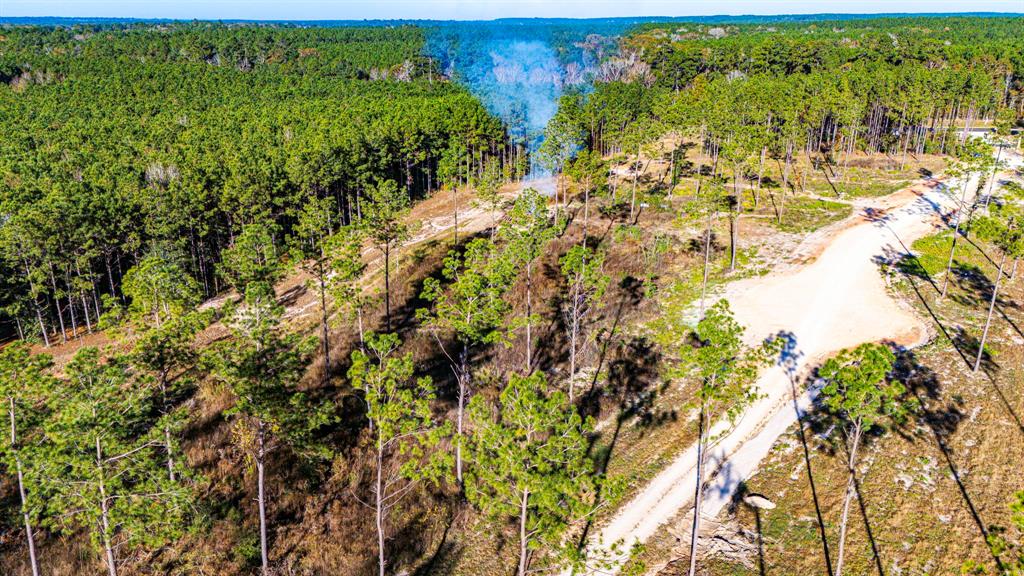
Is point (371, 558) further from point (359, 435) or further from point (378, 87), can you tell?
point (378, 87)

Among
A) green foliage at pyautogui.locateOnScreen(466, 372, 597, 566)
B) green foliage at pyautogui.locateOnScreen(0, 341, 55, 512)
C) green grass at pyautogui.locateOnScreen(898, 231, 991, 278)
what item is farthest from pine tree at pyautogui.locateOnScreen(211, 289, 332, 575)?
green grass at pyautogui.locateOnScreen(898, 231, 991, 278)

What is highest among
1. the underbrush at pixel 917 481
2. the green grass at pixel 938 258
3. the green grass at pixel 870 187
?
the green grass at pixel 870 187

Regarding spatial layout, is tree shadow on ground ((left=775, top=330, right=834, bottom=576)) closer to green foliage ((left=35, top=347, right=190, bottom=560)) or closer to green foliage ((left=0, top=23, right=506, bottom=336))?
green foliage ((left=35, top=347, right=190, bottom=560))

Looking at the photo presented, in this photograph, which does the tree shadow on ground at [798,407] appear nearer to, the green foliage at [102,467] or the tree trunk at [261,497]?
the tree trunk at [261,497]

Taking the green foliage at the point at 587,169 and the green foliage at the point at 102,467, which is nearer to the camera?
the green foliage at the point at 102,467

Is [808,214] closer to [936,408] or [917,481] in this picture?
[936,408]

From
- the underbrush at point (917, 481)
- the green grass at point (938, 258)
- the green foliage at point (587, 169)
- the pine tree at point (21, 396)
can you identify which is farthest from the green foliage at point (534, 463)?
the green grass at point (938, 258)

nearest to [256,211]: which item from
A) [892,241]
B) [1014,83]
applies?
[892,241]
